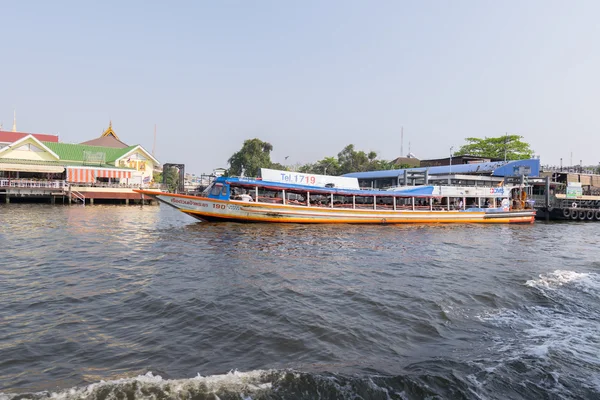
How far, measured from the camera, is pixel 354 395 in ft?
14.9

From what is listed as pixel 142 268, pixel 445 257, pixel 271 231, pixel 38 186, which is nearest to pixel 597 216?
pixel 445 257

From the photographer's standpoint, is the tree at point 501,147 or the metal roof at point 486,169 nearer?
the metal roof at point 486,169

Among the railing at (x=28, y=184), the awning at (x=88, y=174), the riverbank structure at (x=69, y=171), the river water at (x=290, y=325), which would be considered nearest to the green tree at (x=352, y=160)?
the riverbank structure at (x=69, y=171)

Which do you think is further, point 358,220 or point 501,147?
point 501,147

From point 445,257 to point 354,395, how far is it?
10.6m

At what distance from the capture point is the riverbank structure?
35562 millimetres

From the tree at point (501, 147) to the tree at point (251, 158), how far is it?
38.2 metres

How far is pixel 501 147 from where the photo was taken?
215 feet

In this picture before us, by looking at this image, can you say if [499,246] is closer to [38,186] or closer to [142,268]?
[142,268]

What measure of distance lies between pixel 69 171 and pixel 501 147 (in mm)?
66026

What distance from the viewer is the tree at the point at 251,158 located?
193ft

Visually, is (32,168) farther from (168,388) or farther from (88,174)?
(168,388)

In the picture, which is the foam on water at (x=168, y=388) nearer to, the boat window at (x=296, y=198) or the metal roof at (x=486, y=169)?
the boat window at (x=296, y=198)

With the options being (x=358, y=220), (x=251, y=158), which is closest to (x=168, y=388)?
(x=358, y=220)
